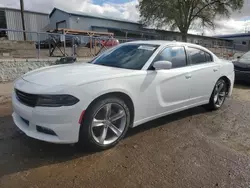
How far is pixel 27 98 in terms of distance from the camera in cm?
268

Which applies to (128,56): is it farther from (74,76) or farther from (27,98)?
(27,98)

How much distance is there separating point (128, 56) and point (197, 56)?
1.55 m

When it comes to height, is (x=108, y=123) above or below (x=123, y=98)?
below

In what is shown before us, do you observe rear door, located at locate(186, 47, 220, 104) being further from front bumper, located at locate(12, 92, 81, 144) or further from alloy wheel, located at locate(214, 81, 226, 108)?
front bumper, located at locate(12, 92, 81, 144)

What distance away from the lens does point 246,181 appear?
95.1 inches

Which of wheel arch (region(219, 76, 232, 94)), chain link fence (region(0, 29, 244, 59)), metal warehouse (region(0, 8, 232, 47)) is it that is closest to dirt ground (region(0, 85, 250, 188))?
wheel arch (region(219, 76, 232, 94))

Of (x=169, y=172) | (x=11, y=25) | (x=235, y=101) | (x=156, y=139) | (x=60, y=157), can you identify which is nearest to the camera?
(x=169, y=172)

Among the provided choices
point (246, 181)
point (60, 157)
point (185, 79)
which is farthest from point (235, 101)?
point (60, 157)

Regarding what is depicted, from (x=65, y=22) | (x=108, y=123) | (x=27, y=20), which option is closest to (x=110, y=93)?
(x=108, y=123)

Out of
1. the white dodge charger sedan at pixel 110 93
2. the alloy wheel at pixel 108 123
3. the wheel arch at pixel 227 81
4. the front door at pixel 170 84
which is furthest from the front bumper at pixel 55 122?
the wheel arch at pixel 227 81

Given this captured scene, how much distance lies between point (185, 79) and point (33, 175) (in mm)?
2787

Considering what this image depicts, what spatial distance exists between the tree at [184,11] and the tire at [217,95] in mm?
27282

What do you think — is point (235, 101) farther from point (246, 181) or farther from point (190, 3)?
point (190, 3)

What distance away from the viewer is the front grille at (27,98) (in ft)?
8.52
